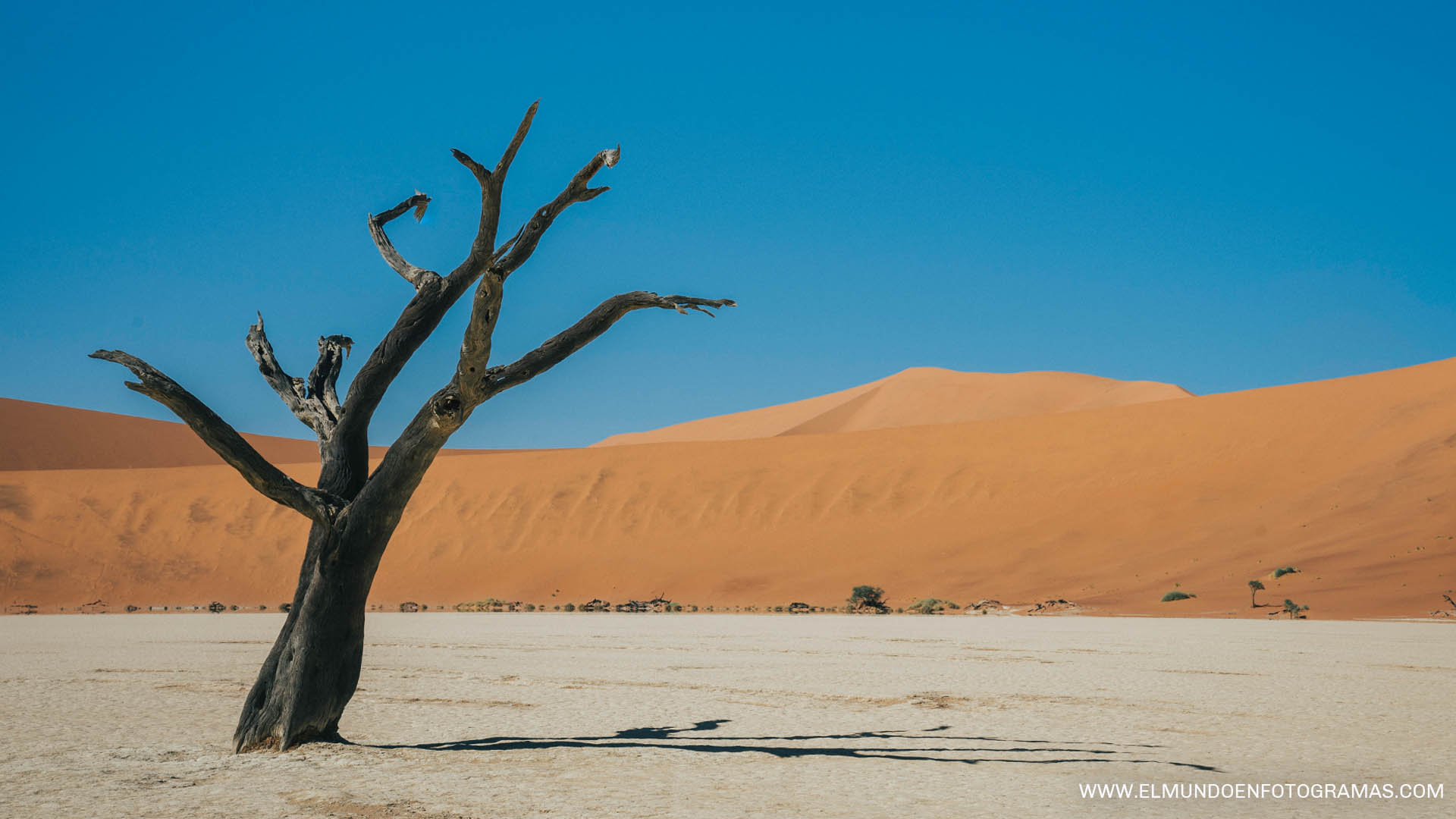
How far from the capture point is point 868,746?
24.4 feet

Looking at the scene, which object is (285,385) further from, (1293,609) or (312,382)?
(1293,609)

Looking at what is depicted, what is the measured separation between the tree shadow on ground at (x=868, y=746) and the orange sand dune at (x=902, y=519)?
61.7ft

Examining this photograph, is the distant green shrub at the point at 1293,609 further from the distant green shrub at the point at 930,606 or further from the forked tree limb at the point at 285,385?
the forked tree limb at the point at 285,385

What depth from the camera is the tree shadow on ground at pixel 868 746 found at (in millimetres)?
6926

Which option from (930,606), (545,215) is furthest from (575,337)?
(930,606)

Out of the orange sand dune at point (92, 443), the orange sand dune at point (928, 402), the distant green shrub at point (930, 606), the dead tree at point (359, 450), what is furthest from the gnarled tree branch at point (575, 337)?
the orange sand dune at point (928, 402)

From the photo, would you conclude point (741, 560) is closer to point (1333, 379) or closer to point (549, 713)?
point (1333, 379)

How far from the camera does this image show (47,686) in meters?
11.1

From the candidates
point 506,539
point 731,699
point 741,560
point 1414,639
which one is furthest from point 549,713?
point 506,539

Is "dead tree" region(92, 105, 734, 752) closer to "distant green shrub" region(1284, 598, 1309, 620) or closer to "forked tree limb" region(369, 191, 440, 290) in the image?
"forked tree limb" region(369, 191, 440, 290)

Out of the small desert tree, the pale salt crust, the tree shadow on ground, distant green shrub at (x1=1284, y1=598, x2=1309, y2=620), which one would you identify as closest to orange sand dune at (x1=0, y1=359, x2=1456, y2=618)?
distant green shrub at (x1=1284, y1=598, x2=1309, y2=620)

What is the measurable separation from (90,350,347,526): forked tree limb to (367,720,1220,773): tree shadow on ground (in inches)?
76.4

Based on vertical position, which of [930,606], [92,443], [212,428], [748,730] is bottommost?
[748,730]

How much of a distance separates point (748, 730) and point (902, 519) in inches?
1244
